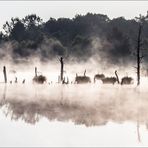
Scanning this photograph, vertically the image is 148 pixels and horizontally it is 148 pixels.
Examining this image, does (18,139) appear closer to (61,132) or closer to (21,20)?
(61,132)

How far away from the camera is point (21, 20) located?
156 meters

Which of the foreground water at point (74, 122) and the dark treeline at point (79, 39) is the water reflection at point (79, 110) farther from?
the dark treeline at point (79, 39)

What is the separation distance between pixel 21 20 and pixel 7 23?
6295 millimetres

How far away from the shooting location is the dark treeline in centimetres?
11006

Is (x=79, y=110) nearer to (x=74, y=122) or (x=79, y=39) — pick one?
(x=74, y=122)

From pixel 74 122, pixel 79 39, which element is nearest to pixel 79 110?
pixel 74 122

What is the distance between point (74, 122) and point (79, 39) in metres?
89.6

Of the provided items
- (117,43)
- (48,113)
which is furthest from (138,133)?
(117,43)

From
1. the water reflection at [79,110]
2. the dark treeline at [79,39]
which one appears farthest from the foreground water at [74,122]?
the dark treeline at [79,39]

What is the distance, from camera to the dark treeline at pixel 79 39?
110m

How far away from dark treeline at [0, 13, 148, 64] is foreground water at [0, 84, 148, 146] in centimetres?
7036

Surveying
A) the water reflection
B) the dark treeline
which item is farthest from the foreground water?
the dark treeline

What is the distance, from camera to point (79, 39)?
377 ft

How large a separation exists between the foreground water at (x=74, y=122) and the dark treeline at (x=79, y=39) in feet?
231
